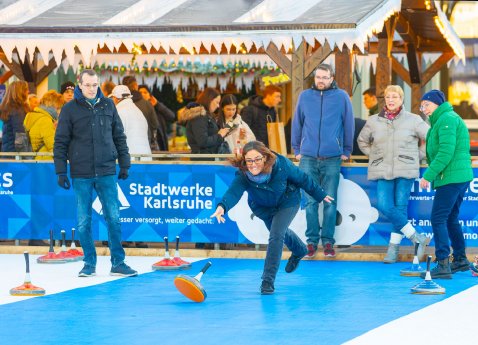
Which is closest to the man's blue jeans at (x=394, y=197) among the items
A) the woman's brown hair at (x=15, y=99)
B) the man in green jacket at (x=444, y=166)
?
the man in green jacket at (x=444, y=166)

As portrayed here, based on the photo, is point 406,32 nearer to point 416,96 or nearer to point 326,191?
point 416,96

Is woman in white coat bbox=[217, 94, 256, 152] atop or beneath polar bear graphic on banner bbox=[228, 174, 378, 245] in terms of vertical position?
atop

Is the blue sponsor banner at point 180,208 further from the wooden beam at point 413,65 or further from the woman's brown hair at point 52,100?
the wooden beam at point 413,65

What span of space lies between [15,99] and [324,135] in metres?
4.08

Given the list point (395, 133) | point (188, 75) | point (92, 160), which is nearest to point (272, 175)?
point (92, 160)

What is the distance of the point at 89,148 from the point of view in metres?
12.8

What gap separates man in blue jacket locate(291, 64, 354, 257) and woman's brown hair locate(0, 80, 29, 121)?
3597 mm

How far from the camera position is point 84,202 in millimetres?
13000

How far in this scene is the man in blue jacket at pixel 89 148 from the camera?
12836mm

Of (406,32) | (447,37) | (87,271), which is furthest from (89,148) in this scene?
(406,32)

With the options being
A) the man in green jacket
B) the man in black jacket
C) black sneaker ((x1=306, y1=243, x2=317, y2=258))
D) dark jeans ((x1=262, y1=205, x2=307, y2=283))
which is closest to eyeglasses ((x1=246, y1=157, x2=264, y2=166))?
dark jeans ((x1=262, y1=205, x2=307, y2=283))

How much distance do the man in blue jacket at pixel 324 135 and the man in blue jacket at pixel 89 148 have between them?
7.92 feet

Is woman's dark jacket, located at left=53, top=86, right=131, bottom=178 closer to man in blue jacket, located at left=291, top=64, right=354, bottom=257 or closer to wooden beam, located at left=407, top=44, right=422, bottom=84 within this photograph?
man in blue jacket, located at left=291, top=64, right=354, bottom=257

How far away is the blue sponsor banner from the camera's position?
14820mm
